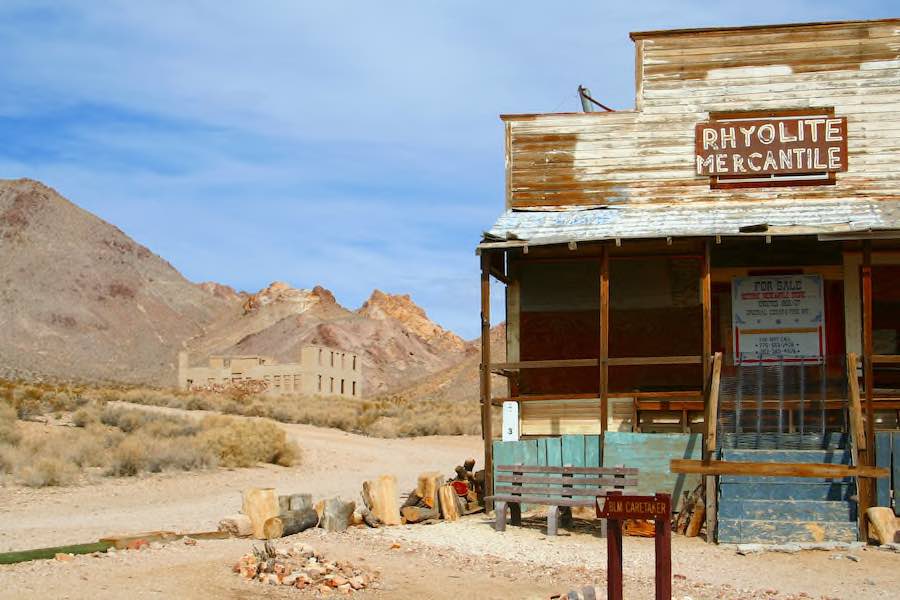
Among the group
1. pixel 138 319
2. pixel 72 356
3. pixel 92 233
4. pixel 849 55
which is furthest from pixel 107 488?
pixel 92 233

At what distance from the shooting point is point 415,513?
16.5m

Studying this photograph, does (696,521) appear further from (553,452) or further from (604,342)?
(604,342)

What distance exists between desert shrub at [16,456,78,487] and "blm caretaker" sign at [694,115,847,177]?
484 inches

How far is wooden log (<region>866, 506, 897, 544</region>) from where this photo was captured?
48.3 feet

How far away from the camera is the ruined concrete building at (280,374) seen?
5794cm

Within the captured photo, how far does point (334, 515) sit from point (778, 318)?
7847 mm

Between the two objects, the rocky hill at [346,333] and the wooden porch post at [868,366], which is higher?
the rocky hill at [346,333]

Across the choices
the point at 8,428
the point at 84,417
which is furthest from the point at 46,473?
the point at 84,417

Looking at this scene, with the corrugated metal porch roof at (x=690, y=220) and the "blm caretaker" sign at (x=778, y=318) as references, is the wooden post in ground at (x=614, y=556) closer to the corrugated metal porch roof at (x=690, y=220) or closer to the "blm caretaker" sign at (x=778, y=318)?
the corrugated metal porch roof at (x=690, y=220)

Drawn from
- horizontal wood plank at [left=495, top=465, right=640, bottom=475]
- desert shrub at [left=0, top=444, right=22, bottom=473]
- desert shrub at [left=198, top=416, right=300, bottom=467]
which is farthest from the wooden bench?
desert shrub at [left=198, top=416, right=300, bottom=467]

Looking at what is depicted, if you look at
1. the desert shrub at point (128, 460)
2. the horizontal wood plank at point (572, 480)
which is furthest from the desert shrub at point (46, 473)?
the horizontal wood plank at point (572, 480)

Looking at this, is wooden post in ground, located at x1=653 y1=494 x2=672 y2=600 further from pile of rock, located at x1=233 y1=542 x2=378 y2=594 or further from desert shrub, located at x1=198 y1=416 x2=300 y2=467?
desert shrub, located at x1=198 y1=416 x2=300 y2=467

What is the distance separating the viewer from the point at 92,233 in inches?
4424

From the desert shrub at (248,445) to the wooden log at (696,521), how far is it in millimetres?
12831
